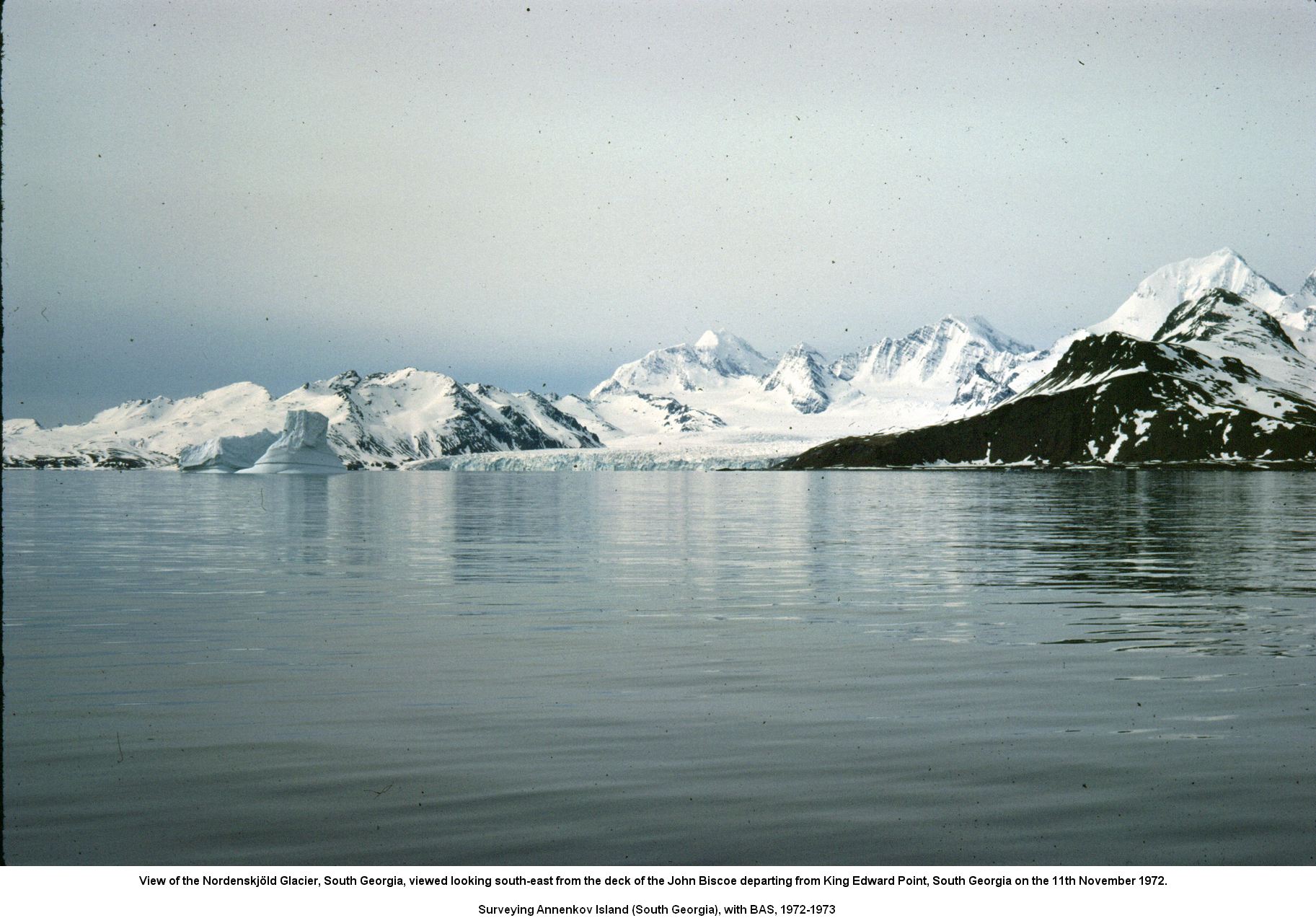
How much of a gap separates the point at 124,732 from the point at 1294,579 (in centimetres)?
3024

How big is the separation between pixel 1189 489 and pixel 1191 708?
4697 inches

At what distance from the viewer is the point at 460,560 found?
137 ft

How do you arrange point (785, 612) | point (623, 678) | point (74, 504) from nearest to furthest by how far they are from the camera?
point (623, 678), point (785, 612), point (74, 504)

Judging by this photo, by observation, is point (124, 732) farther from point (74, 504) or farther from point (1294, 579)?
point (74, 504)

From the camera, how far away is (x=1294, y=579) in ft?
105

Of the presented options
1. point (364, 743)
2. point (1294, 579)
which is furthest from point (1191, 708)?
point (1294, 579)

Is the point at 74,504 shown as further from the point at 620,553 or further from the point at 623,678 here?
the point at 623,678

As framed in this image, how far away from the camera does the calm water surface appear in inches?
419

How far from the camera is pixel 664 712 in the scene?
15750mm

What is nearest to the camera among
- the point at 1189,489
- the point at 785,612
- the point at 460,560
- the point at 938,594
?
the point at 785,612

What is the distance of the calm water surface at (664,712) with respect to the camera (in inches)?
419
